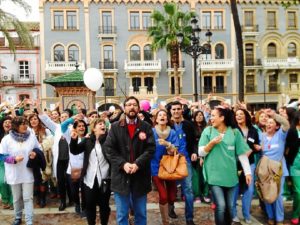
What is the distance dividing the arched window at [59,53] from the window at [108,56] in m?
3.95

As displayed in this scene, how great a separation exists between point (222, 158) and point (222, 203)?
59 centimetres

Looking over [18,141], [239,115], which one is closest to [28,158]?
[18,141]

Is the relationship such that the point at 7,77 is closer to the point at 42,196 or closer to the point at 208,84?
the point at 208,84

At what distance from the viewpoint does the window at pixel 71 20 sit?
127 ft

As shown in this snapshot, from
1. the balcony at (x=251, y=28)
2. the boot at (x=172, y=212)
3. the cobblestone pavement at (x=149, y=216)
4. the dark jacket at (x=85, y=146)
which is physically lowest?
the cobblestone pavement at (x=149, y=216)

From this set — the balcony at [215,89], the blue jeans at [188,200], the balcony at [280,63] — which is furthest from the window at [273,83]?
the blue jeans at [188,200]

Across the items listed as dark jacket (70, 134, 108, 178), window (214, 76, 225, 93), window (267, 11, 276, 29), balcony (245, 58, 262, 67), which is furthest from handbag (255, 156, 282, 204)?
window (267, 11, 276, 29)

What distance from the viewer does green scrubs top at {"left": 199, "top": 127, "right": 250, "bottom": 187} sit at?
539 cm

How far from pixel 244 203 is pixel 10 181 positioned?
3678 millimetres

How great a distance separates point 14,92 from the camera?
39.0 metres

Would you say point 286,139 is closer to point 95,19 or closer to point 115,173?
point 115,173

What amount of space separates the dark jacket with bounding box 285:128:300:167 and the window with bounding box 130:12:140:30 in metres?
34.5

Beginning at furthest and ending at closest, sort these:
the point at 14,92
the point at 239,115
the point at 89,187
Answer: the point at 14,92, the point at 239,115, the point at 89,187

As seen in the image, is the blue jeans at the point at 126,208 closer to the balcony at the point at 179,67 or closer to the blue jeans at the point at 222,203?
the blue jeans at the point at 222,203
